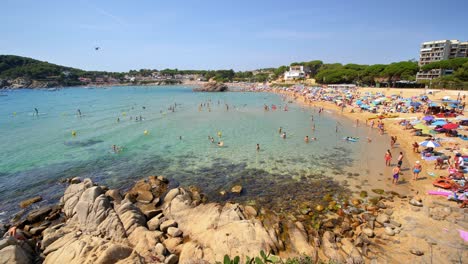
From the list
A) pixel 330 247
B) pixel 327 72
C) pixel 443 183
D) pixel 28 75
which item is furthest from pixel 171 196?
pixel 28 75

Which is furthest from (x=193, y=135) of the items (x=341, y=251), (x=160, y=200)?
(x=341, y=251)

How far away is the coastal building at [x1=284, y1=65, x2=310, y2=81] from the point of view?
4916 inches

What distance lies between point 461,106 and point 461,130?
13522mm

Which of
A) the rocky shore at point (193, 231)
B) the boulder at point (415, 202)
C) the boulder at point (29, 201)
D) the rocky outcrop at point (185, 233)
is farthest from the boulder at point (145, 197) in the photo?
the boulder at point (415, 202)

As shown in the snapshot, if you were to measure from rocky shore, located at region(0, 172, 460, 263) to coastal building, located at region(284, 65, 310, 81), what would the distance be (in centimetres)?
11737

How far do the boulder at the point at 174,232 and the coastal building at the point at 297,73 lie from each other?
122m

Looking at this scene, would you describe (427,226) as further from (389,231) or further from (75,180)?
(75,180)

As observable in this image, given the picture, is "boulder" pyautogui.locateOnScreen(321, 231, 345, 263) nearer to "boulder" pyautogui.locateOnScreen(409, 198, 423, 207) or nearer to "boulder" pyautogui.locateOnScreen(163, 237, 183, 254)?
"boulder" pyautogui.locateOnScreen(409, 198, 423, 207)

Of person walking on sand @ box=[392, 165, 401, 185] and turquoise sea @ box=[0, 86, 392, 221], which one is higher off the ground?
person walking on sand @ box=[392, 165, 401, 185]

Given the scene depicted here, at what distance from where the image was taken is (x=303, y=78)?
12206cm

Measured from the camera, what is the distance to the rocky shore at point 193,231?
30.1 feet

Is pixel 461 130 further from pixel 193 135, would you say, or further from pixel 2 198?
pixel 2 198

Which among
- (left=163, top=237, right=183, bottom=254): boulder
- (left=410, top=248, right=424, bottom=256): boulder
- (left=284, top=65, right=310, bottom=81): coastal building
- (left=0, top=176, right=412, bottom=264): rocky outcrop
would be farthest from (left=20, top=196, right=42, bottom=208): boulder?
(left=284, top=65, right=310, bottom=81): coastal building

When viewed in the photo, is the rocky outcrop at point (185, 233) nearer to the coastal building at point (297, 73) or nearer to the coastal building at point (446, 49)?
the coastal building at point (446, 49)
